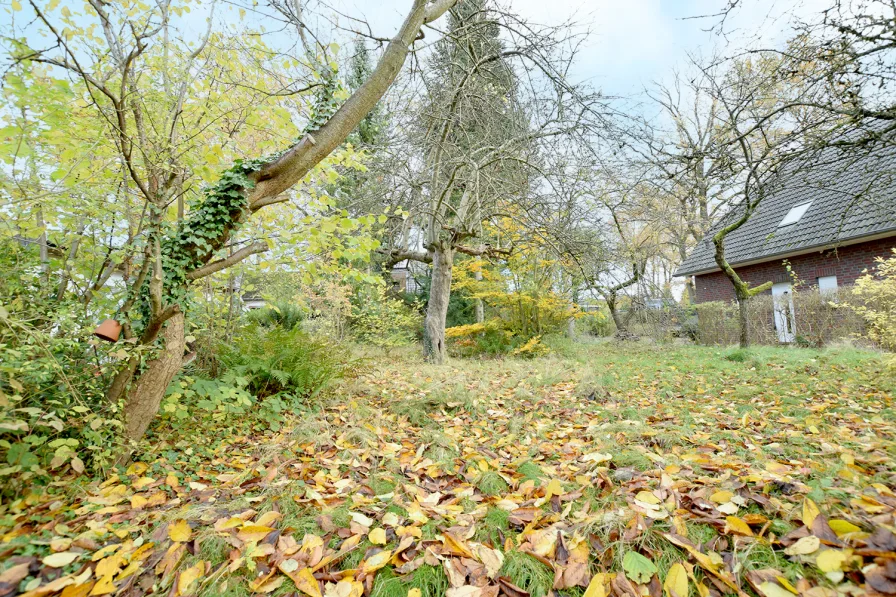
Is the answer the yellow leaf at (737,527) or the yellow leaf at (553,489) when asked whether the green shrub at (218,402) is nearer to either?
the yellow leaf at (553,489)

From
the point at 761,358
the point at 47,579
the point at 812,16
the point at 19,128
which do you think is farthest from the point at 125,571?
the point at 761,358

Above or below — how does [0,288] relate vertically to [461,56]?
below

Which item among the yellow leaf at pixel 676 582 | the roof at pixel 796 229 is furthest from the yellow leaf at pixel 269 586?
the roof at pixel 796 229

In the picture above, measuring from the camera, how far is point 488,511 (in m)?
2.07

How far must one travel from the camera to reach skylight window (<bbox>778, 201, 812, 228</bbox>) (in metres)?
11.6

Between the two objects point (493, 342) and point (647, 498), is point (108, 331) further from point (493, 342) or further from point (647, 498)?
point (493, 342)

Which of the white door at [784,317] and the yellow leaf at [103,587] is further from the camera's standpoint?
the white door at [784,317]

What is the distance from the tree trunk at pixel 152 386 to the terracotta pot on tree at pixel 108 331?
41 centimetres

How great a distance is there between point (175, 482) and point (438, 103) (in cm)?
654

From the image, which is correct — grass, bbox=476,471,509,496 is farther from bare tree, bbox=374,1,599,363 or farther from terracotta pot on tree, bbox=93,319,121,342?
bare tree, bbox=374,1,599,363

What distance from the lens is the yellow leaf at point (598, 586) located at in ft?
4.77

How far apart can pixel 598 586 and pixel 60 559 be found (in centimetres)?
215

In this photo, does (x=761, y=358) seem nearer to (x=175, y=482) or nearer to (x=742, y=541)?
(x=742, y=541)

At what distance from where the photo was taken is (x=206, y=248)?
2994mm
